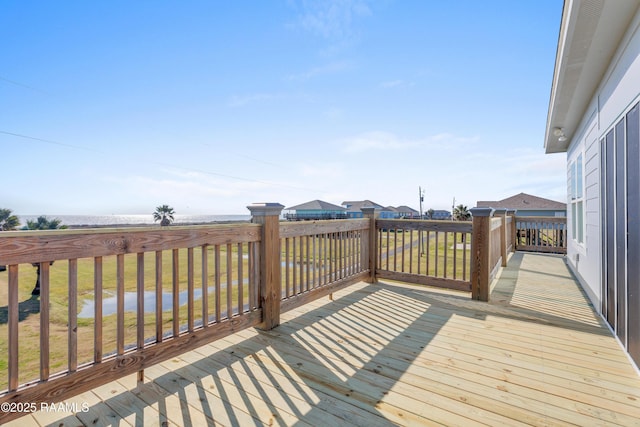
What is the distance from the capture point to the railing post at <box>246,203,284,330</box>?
2613 mm

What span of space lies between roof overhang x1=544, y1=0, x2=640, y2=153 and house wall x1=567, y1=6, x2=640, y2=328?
8 cm

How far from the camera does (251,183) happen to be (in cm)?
5219

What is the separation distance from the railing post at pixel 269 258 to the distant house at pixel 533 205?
913 inches

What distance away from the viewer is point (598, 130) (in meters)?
3.21

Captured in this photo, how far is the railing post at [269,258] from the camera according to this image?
2613mm

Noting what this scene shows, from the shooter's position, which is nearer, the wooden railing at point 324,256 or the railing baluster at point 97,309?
the railing baluster at point 97,309

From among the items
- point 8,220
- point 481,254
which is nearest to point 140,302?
point 481,254

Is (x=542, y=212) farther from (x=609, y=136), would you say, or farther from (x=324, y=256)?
(x=324, y=256)

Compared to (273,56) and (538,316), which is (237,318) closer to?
(538,316)

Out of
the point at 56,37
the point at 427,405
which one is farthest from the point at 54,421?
the point at 56,37

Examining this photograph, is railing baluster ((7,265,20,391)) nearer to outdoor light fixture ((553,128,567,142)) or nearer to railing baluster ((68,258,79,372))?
railing baluster ((68,258,79,372))

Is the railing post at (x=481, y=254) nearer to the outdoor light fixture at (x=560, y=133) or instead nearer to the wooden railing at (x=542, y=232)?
the outdoor light fixture at (x=560, y=133)

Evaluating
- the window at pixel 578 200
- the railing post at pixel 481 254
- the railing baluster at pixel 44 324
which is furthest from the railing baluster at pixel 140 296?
the window at pixel 578 200

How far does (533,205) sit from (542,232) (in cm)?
1772
